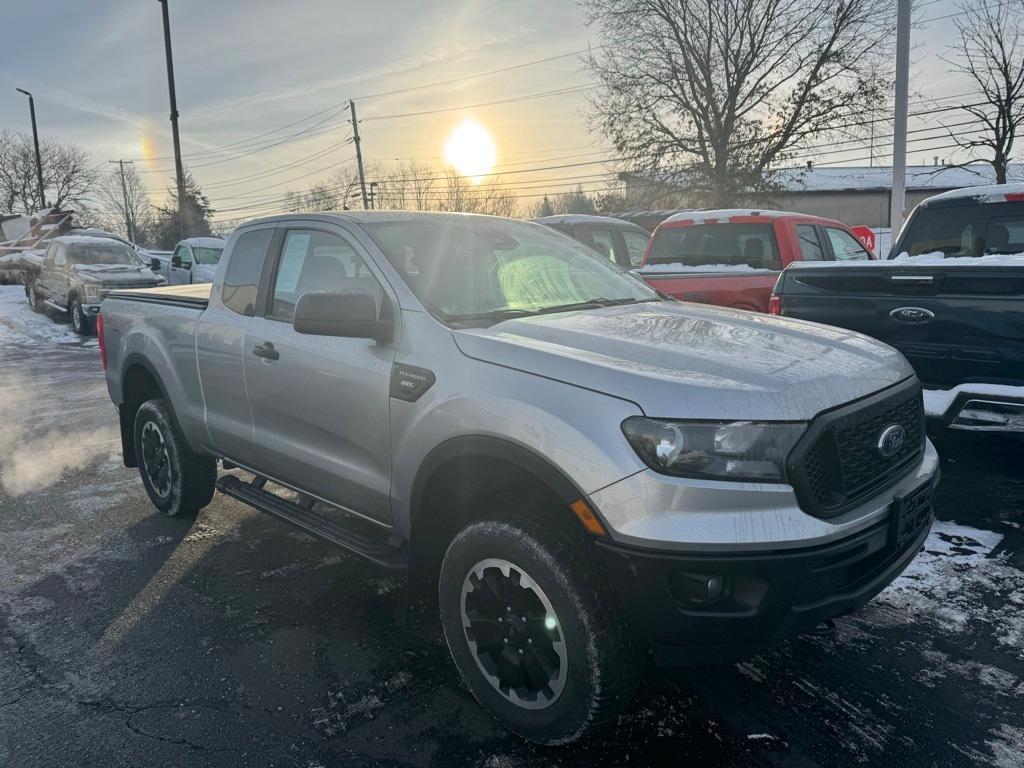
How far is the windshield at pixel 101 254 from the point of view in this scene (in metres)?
15.7

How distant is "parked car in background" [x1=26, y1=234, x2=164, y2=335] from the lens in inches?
576

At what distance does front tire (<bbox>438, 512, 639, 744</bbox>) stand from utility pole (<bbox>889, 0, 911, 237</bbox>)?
12.8 meters

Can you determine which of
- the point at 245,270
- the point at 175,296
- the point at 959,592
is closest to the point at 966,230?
the point at 959,592

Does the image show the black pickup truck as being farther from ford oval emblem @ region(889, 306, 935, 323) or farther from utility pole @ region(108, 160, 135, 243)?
utility pole @ region(108, 160, 135, 243)

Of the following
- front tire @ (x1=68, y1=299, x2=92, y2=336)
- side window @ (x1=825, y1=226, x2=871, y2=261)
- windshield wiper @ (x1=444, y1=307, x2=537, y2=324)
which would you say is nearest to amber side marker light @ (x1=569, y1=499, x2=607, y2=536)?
windshield wiper @ (x1=444, y1=307, x2=537, y2=324)

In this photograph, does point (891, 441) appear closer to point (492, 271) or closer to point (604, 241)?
point (492, 271)

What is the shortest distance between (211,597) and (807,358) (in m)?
3.10

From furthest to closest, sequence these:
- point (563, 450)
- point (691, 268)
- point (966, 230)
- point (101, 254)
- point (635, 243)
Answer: point (101, 254) < point (635, 243) < point (691, 268) < point (966, 230) < point (563, 450)

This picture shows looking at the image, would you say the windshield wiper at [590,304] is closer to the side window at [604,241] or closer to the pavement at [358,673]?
the pavement at [358,673]

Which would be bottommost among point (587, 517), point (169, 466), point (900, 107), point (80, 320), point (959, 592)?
point (959, 592)

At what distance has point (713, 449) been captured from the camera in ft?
7.11

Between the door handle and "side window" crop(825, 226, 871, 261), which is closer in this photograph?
the door handle

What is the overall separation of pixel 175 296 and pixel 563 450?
136 inches

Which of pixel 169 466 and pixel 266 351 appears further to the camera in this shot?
pixel 169 466
